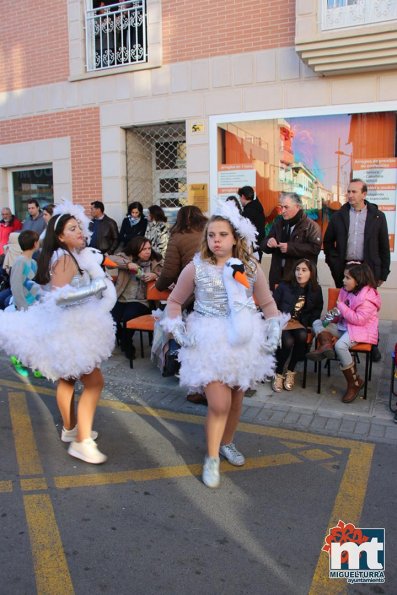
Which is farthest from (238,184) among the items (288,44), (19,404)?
(19,404)

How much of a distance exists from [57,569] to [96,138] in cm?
883

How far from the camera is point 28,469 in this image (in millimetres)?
3717

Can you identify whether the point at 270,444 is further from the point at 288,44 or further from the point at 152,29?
the point at 152,29

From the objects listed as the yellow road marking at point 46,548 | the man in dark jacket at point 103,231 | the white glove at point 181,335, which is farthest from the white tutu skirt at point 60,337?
the man in dark jacket at point 103,231

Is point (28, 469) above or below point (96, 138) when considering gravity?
below

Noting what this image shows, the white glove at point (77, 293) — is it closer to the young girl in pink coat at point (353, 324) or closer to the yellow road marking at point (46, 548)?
the yellow road marking at point (46, 548)

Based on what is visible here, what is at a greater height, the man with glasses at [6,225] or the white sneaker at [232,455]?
the man with glasses at [6,225]

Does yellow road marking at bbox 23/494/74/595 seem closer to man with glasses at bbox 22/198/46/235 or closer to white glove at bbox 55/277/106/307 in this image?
white glove at bbox 55/277/106/307

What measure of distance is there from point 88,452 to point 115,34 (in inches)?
342

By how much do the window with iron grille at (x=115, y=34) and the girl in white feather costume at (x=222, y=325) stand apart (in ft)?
24.1

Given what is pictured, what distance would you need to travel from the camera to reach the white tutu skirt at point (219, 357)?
3271 mm

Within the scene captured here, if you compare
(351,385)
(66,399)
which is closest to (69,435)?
(66,399)

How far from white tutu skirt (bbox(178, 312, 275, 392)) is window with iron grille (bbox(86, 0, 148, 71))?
7.71 m

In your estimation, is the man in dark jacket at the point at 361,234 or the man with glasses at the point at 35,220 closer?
the man in dark jacket at the point at 361,234
